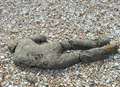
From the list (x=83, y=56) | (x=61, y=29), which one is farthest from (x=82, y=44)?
(x=61, y=29)

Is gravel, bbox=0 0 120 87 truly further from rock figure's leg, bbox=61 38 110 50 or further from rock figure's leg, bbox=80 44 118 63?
rock figure's leg, bbox=61 38 110 50

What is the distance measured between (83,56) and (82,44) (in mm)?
273

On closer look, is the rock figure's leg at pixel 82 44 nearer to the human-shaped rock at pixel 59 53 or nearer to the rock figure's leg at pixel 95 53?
the human-shaped rock at pixel 59 53

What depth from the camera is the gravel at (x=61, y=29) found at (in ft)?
14.3

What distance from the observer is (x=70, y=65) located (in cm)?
459

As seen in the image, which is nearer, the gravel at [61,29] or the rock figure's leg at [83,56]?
the gravel at [61,29]

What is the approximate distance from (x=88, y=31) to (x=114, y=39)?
0.52 meters

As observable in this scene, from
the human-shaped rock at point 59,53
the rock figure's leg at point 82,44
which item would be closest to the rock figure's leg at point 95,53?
the human-shaped rock at point 59,53

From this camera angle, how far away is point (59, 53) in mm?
4645

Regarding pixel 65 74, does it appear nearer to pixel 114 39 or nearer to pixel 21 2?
pixel 114 39

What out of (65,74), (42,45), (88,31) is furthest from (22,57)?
(88,31)

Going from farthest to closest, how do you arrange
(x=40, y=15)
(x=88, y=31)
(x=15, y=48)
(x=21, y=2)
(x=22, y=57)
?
(x=21, y=2) < (x=40, y=15) < (x=88, y=31) < (x=15, y=48) < (x=22, y=57)

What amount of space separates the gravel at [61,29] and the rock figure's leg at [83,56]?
0.07m

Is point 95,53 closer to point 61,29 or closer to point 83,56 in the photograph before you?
point 83,56
